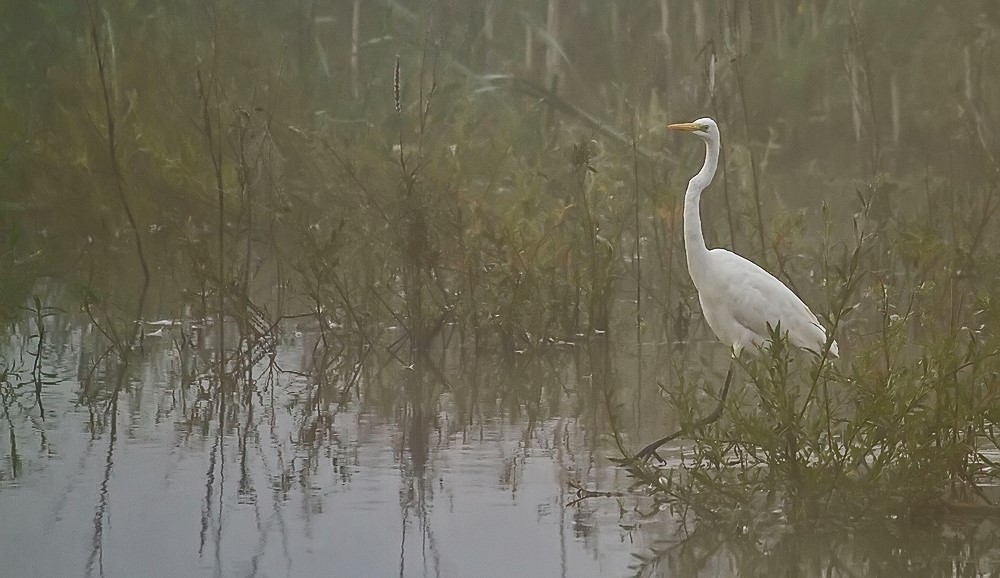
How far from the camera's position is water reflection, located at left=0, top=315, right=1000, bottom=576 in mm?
3693

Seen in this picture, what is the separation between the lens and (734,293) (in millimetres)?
5598

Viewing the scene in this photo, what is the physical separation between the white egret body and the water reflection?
0.46 meters

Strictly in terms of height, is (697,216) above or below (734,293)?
above

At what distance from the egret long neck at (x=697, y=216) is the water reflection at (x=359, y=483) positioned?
1.94 feet

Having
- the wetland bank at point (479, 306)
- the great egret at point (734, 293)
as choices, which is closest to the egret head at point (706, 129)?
the great egret at point (734, 293)

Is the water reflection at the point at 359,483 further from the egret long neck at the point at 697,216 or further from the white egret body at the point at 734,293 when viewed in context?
the egret long neck at the point at 697,216

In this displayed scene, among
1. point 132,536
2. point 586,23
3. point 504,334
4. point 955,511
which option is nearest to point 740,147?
point 504,334

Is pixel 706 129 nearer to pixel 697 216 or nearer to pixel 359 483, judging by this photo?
pixel 697 216

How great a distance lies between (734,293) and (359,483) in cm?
184

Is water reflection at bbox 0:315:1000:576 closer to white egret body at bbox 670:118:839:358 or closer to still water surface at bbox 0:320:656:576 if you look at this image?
still water surface at bbox 0:320:656:576

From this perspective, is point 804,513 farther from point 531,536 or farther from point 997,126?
point 997,126

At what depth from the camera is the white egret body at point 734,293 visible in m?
5.52

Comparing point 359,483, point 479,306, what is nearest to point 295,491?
point 359,483

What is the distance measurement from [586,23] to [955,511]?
34.7 feet
